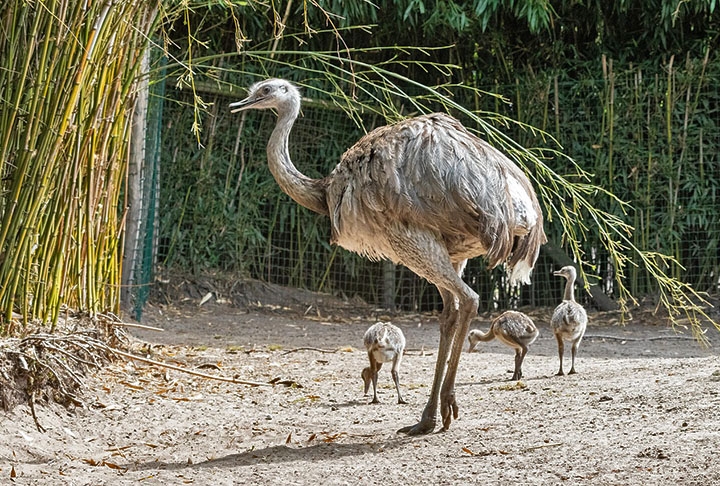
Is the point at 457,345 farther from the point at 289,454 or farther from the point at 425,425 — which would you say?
the point at 289,454

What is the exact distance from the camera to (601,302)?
9469mm

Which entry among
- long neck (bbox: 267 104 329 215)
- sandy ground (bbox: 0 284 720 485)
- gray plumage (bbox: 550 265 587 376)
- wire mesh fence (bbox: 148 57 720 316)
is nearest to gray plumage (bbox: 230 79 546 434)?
long neck (bbox: 267 104 329 215)

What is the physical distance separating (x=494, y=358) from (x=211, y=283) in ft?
12.7

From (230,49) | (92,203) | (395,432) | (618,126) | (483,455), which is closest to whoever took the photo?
(483,455)

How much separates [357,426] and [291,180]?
49.7 inches

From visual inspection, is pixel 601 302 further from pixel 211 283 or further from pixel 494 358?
pixel 211 283

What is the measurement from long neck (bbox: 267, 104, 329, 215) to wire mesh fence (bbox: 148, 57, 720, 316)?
4.42 m

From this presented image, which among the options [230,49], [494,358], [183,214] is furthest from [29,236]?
[230,49]

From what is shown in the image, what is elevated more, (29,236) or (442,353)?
(29,236)

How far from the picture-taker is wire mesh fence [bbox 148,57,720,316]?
9352 millimetres

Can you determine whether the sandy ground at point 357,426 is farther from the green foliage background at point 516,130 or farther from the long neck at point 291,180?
the green foliage background at point 516,130

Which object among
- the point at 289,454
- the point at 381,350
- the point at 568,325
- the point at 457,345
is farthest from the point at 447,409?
the point at 568,325

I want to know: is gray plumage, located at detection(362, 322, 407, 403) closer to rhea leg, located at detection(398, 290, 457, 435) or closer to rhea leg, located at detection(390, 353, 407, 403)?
rhea leg, located at detection(390, 353, 407, 403)

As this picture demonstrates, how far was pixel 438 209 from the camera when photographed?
14.3ft
